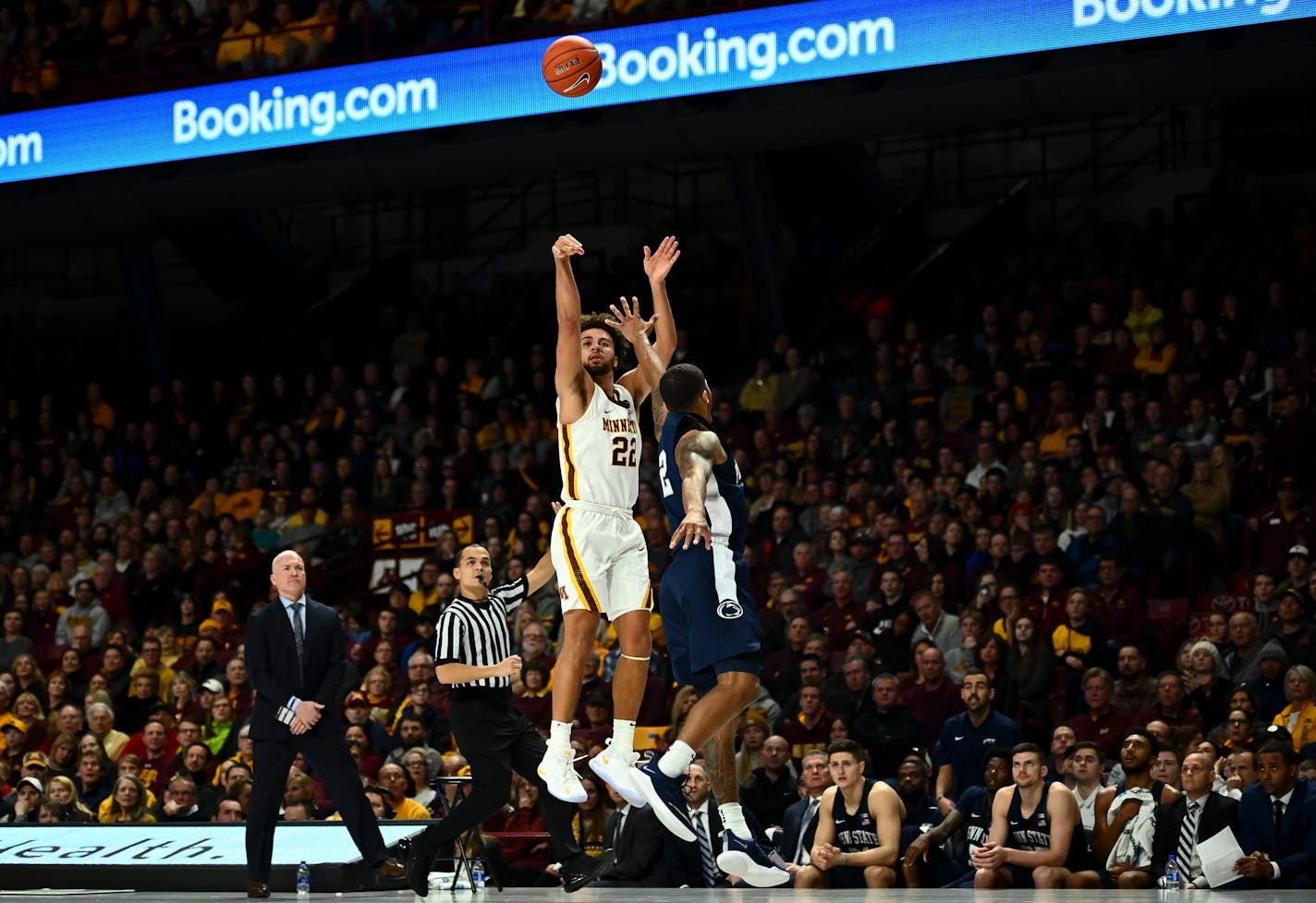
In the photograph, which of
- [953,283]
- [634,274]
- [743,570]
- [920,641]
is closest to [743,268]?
[634,274]

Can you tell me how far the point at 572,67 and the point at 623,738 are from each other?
14.3 ft

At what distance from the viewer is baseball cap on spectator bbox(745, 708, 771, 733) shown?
534 inches

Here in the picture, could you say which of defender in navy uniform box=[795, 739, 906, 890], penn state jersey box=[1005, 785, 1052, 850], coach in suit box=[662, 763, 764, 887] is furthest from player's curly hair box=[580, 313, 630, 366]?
penn state jersey box=[1005, 785, 1052, 850]

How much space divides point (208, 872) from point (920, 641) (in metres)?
5.58

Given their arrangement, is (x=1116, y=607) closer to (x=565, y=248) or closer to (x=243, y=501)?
(x=565, y=248)

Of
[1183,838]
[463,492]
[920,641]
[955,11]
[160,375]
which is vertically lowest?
[1183,838]

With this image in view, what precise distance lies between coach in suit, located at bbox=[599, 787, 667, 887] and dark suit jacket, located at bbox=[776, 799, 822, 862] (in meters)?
0.81

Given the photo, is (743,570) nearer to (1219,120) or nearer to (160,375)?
(1219,120)

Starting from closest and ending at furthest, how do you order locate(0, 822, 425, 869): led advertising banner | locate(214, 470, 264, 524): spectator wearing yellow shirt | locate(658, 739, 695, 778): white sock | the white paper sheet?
locate(658, 739, 695, 778): white sock < the white paper sheet < locate(0, 822, 425, 869): led advertising banner < locate(214, 470, 264, 524): spectator wearing yellow shirt

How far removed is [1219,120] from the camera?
21.8 m

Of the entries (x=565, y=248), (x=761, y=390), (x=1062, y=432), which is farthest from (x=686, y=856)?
(x=761, y=390)

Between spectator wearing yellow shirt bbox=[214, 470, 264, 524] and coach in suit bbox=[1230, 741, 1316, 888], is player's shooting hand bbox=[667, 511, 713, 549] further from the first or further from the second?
spectator wearing yellow shirt bbox=[214, 470, 264, 524]

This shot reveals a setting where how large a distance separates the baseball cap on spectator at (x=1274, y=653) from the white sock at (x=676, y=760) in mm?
5722

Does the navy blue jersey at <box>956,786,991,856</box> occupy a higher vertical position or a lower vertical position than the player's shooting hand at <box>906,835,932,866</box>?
higher
